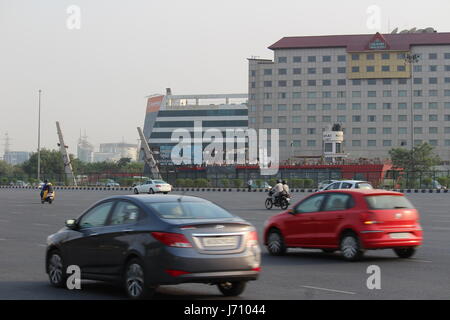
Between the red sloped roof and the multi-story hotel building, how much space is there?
0.59 ft

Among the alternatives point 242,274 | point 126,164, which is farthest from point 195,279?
point 126,164

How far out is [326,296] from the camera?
10547 mm

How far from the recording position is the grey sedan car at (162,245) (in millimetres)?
9555

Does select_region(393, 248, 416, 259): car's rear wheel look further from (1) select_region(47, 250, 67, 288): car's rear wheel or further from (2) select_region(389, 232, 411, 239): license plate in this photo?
(1) select_region(47, 250, 67, 288): car's rear wheel

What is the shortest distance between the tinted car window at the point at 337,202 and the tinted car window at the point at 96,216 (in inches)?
236

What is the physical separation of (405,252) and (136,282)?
7677 mm

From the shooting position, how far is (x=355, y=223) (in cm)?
1503

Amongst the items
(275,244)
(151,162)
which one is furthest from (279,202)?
(151,162)

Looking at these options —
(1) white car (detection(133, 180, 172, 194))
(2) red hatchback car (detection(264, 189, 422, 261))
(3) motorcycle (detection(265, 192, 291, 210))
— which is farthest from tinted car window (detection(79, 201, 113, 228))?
(1) white car (detection(133, 180, 172, 194))

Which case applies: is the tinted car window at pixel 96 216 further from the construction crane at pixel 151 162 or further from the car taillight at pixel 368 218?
the construction crane at pixel 151 162

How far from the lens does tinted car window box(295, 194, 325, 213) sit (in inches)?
630

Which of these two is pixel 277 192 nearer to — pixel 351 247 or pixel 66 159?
pixel 351 247
